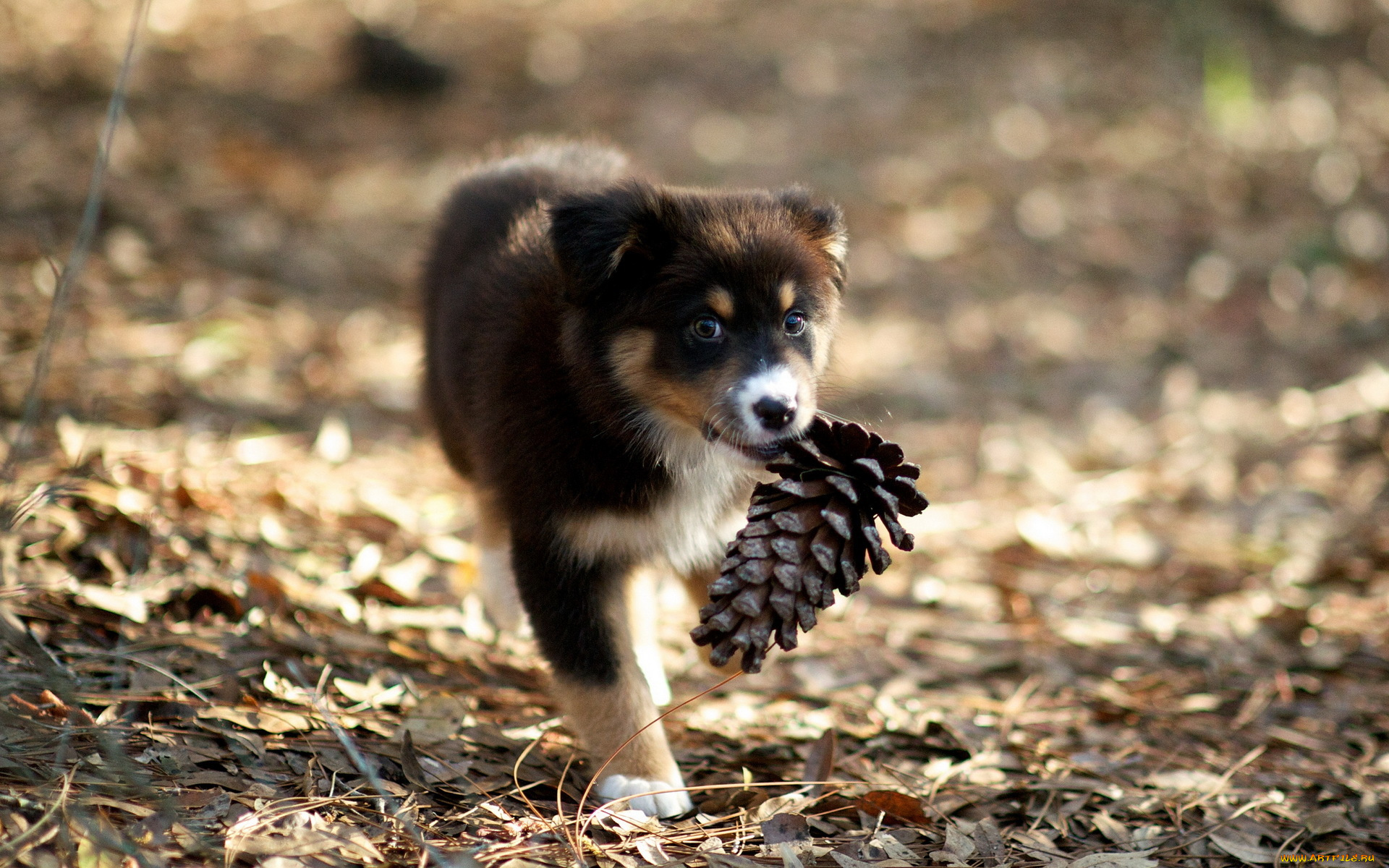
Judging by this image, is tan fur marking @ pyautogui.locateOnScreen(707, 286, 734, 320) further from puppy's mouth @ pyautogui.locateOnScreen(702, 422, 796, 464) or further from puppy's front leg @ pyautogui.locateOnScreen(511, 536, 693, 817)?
puppy's front leg @ pyautogui.locateOnScreen(511, 536, 693, 817)

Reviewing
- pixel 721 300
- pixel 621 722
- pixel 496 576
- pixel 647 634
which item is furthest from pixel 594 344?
pixel 496 576

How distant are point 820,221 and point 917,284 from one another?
493 centimetres

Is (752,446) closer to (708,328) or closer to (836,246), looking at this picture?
(708,328)

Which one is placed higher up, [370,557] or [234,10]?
[234,10]

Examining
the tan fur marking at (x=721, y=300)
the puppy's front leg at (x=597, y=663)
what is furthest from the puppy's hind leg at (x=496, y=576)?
the tan fur marking at (x=721, y=300)

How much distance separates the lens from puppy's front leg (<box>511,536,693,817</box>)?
3312 mm

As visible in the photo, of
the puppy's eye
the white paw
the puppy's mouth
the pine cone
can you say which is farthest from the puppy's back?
the white paw

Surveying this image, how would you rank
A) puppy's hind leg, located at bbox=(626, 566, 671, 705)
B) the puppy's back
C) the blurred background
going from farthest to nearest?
the blurred background < puppy's hind leg, located at bbox=(626, 566, 671, 705) < the puppy's back

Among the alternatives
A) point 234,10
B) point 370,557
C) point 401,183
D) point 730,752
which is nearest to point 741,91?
point 401,183

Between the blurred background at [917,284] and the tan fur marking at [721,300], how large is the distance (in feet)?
2.54

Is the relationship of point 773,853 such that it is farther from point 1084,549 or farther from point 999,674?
point 1084,549

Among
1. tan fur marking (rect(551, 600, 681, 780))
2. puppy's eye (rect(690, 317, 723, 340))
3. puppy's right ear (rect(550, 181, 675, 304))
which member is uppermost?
puppy's right ear (rect(550, 181, 675, 304))

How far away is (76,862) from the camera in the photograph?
7.59 ft

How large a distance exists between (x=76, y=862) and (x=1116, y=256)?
26.9 ft
